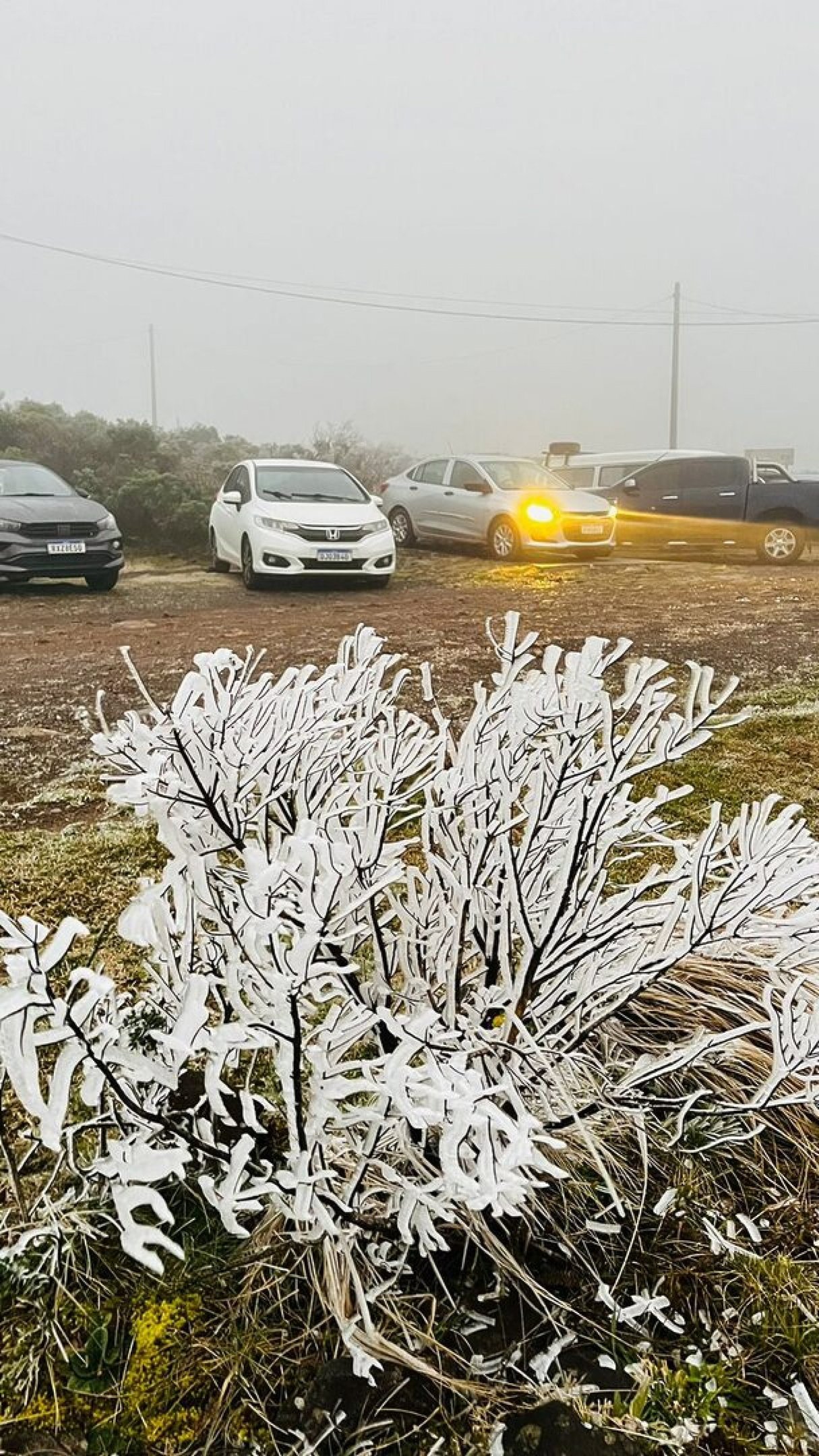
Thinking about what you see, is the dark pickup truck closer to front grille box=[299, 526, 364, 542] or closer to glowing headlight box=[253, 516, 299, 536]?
front grille box=[299, 526, 364, 542]

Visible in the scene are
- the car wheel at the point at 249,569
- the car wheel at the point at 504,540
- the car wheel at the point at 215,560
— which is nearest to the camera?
the car wheel at the point at 249,569

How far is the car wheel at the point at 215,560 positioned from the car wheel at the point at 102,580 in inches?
65.3

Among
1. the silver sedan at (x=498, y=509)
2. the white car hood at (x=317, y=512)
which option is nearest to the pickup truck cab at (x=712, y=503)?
the silver sedan at (x=498, y=509)

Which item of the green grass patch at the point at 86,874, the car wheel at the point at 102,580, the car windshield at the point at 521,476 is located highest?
the car windshield at the point at 521,476

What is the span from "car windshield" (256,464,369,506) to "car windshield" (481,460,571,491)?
2.55 meters

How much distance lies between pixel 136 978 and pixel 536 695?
1305mm

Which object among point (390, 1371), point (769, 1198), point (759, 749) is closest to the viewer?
point (390, 1371)

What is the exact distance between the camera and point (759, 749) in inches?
154

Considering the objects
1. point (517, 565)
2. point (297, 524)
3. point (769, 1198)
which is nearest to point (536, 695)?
point (769, 1198)

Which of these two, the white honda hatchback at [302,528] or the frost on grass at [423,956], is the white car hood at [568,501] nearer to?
the white honda hatchback at [302,528]

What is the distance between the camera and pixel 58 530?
1009 cm

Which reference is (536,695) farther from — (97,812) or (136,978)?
(97,812)

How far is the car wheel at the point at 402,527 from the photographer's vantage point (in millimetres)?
14609

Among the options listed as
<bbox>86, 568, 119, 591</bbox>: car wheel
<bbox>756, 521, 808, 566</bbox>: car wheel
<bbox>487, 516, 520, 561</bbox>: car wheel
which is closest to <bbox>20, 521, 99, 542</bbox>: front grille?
<bbox>86, 568, 119, 591</bbox>: car wheel
